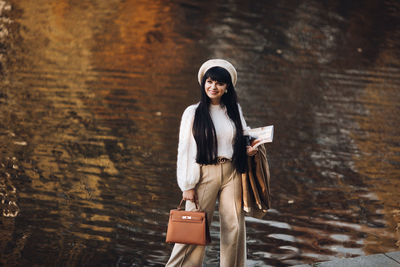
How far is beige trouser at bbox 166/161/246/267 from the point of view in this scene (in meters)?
3.60

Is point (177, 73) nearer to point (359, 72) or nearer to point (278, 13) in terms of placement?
point (359, 72)

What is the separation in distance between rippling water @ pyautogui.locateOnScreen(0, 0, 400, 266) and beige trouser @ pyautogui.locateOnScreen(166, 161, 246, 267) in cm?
129

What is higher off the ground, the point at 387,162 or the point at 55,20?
the point at 55,20

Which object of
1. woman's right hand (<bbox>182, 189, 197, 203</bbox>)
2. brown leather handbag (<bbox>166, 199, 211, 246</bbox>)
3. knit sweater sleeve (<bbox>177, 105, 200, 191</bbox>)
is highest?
knit sweater sleeve (<bbox>177, 105, 200, 191</bbox>)

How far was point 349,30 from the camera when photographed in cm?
2059

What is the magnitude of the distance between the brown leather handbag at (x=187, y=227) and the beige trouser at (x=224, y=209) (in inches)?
8.4

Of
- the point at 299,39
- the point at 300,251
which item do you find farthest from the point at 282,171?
the point at 299,39

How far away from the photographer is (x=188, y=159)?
11.6 feet

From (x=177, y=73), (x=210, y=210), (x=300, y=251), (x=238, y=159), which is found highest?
(x=177, y=73)

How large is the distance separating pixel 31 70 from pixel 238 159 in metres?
10.3

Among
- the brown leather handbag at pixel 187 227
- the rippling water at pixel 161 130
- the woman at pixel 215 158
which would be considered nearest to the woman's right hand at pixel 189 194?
the woman at pixel 215 158

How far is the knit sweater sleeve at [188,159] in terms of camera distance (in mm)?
3527

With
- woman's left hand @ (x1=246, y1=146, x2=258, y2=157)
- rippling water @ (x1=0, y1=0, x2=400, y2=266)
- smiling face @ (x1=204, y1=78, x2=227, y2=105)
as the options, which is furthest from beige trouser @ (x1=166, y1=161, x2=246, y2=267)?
rippling water @ (x1=0, y1=0, x2=400, y2=266)

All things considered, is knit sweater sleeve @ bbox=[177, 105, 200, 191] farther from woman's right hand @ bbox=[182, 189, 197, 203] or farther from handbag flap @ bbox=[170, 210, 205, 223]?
handbag flap @ bbox=[170, 210, 205, 223]
